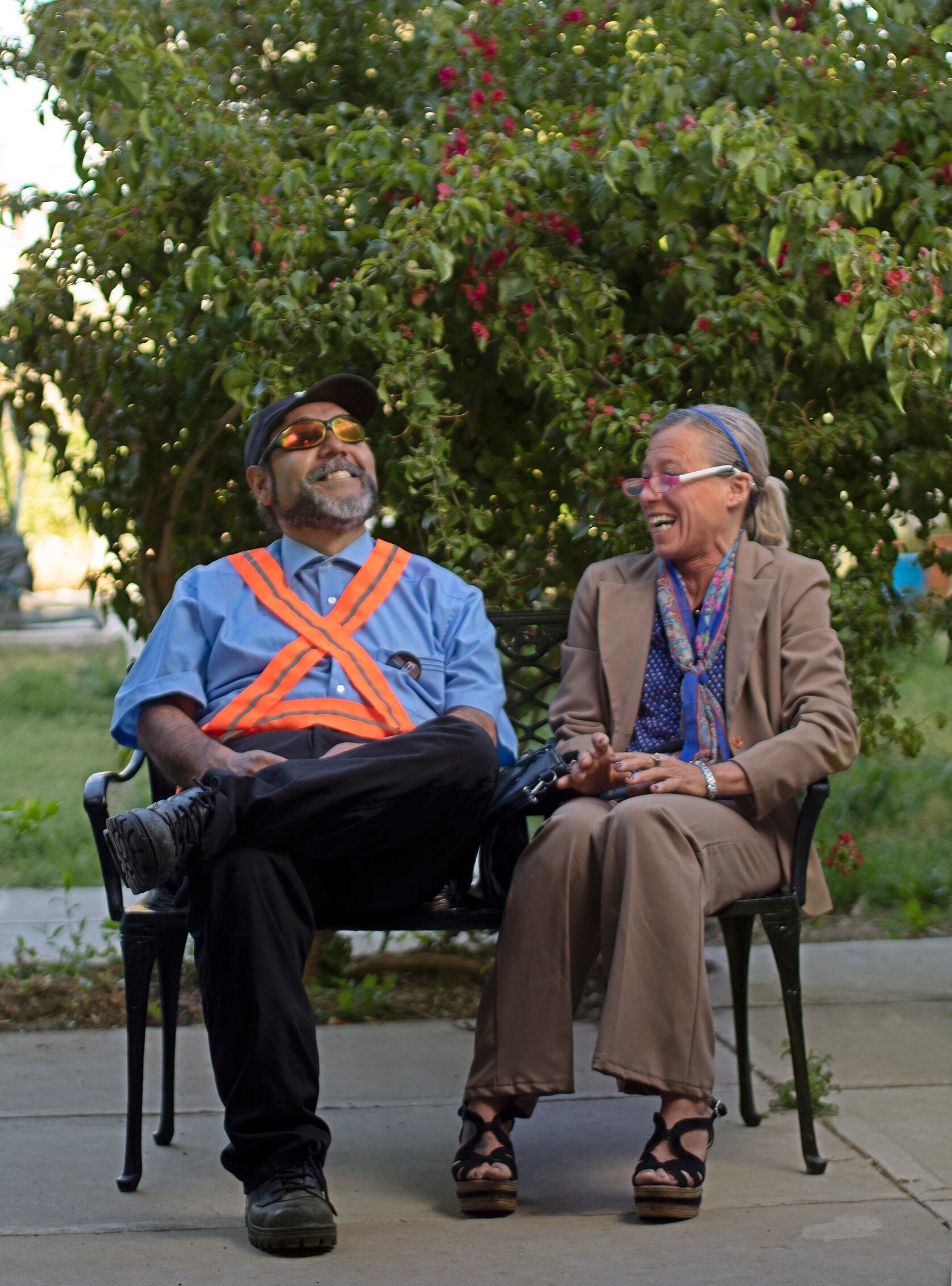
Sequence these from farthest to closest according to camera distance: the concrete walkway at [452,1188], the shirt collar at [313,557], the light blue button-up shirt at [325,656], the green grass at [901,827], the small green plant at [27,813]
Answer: the green grass at [901,827] < the small green plant at [27,813] < the shirt collar at [313,557] < the light blue button-up shirt at [325,656] < the concrete walkway at [452,1188]

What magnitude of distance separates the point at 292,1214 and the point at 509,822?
90 cm

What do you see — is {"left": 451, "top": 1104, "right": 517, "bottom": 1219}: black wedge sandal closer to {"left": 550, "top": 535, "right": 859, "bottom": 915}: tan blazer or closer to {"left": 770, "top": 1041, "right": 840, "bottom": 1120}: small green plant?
{"left": 770, "top": 1041, "right": 840, "bottom": 1120}: small green plant

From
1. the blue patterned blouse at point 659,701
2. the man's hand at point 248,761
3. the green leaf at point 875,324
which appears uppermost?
Result: the green leaf at point 875,324

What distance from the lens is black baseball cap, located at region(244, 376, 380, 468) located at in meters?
3.70

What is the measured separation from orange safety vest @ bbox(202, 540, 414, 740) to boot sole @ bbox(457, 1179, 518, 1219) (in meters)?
0.93

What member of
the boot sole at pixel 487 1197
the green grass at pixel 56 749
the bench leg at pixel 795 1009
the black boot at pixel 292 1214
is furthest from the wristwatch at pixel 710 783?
the green grass at pixel 56 749

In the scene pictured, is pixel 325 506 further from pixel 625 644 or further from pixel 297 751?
pixel 625 644

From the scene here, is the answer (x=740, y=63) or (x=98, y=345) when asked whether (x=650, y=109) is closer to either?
(x=740, y=63)

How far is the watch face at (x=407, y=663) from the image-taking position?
3535mm

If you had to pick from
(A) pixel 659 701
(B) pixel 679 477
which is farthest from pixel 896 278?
(A) pixel 659 701

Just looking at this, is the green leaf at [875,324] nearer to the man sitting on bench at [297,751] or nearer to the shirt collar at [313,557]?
the man sitting on bench at [297,751]

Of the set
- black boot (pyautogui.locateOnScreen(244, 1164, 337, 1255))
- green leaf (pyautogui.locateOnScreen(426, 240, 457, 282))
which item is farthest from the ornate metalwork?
black boot (pyautogui.locateOnScreen(244, 1164, 337, 1255))

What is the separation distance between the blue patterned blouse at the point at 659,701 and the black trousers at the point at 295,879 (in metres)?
0.50

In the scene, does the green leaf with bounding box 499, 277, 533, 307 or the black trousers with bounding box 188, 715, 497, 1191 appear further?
the green leaf with bounding box 499, 277, 533, 307
